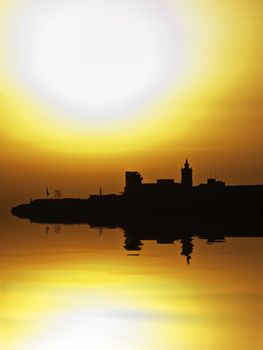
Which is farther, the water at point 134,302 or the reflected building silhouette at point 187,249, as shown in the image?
the reflected building silhouette at point 187,249

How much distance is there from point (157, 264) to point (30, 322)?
99.5 feet

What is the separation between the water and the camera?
39719 mm

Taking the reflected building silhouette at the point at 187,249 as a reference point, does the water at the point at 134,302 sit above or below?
below

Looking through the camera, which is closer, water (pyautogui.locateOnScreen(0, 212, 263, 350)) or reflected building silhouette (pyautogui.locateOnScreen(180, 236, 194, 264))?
water (pyautogui.locateOnScreen(0, 212, 263, 350))

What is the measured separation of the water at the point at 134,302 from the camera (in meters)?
39.7

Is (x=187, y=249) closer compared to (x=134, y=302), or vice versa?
(x=134, y=302)

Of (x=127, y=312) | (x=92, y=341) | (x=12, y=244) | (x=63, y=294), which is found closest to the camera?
(x=92, y=341)

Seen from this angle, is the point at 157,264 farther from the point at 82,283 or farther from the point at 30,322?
the point at 30,322

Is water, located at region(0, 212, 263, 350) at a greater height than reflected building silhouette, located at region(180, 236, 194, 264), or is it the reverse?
reflected building silhouette, located at region(180, 236, 194, 264)

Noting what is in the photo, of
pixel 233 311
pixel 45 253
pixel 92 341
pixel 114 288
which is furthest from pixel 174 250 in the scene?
pixel 92 341

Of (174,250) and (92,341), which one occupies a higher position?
(174,250)

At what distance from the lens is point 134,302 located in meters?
49.9

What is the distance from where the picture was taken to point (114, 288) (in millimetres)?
56594

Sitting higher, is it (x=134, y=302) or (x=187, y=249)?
(x=187, y=249)
